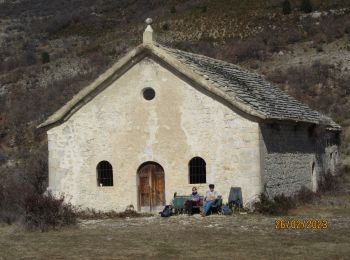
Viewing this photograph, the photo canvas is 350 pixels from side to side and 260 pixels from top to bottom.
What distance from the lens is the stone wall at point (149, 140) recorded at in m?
22.1

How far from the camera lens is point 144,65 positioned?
77.4ft

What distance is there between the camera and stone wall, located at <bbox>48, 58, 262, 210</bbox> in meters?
22.1

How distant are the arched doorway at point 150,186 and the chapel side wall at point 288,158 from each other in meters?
3.44

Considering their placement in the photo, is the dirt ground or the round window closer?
the dirt ground

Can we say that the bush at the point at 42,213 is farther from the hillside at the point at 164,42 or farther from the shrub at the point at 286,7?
the shrub at the point at 286,7

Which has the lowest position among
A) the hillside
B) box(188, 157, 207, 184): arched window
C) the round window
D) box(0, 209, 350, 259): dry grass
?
box(0, 209, 350, 259): dry grass

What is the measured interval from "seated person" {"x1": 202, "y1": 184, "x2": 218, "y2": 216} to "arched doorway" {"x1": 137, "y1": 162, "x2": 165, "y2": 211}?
6.68ft

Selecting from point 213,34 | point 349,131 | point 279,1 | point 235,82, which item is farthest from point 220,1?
point 235,82

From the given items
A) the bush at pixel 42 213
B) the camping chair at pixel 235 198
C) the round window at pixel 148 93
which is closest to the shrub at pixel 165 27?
the round window at pixel 148 93

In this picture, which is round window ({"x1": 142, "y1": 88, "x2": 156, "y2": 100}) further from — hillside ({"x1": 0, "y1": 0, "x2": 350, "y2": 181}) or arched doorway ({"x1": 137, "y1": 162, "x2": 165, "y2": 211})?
hillside ({"x1": 0, "y1": 0, "x2": 350, "y2": 181})

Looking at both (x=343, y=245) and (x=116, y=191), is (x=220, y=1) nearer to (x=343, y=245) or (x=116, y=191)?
(x=116, y=191)

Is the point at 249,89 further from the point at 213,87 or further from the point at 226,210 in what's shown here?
the point at 226,210

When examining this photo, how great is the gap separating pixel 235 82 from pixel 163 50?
9.78 ft

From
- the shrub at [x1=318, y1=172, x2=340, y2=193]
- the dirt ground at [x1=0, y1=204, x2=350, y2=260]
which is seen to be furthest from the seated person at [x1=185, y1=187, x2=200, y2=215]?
the shrub at [x1=318, y1=172, x2=340, y2=193]
